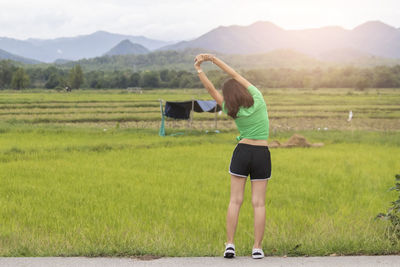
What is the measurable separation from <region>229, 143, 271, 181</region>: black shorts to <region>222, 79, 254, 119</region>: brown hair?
0.32 m

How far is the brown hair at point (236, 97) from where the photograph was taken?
3486 mm

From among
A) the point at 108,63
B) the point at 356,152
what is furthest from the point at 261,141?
the point at 108,63

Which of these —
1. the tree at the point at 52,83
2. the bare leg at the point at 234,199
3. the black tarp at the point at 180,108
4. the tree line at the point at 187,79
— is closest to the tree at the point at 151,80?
the tree line at the point at 187,79

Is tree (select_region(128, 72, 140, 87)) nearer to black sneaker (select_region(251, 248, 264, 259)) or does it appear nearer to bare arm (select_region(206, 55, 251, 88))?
bare arm (select_region(206, 55, 251, 88))

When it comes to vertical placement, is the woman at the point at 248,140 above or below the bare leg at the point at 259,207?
above

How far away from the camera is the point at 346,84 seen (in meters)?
77.8

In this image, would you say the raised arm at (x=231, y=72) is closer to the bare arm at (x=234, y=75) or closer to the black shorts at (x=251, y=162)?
the bare arm at (x=234, y=75)

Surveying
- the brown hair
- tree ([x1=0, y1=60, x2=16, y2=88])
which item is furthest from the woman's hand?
tree ([x1=0, y1=60, x2=16, y2=88])

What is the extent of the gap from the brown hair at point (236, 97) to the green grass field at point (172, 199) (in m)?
1.26

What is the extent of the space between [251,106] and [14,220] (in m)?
3.36

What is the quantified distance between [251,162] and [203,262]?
2.85ft

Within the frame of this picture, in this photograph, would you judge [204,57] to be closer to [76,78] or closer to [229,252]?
[229,252]

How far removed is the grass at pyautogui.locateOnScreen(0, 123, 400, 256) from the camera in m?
3.91

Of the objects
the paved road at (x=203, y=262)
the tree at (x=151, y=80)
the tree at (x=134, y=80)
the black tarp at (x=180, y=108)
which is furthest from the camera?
the tree at (x=151, y=80)
